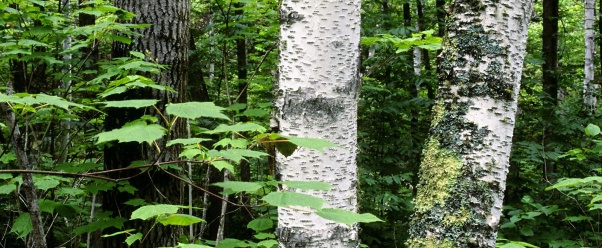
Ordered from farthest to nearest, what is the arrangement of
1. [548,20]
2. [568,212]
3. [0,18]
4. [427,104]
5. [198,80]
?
[548,20], [198,80], [427,104], [568,212], [0,18]

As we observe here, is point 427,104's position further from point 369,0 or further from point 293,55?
point 293,55

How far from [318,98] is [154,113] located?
180 centimetres

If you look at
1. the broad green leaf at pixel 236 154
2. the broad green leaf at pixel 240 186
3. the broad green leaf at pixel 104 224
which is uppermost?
the broad green leaf at pixel 236 154

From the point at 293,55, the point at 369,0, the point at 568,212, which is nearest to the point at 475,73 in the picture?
the point at 293,55

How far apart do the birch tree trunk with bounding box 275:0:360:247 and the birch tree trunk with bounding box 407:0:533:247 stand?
38cm

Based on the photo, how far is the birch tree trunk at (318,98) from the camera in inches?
67.2

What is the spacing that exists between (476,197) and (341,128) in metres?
0.55

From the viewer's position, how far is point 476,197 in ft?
5.70

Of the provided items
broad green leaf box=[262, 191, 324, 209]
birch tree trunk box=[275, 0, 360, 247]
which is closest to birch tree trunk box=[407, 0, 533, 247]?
birch tree trunk box=[275, 0, 360, 247]

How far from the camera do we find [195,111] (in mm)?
1149

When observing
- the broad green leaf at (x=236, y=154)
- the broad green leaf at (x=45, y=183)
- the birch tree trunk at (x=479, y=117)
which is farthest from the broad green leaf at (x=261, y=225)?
the broad green leaf at (x=236, y=154)

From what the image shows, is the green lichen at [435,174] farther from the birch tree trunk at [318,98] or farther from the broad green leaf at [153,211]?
the broad green leaf at [153,211]

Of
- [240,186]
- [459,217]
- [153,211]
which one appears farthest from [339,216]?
[459,217]

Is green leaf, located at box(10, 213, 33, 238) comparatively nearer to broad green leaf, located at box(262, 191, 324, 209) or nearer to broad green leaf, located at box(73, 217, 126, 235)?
broad green leaf, located at box(73, 217, 126, 235)
